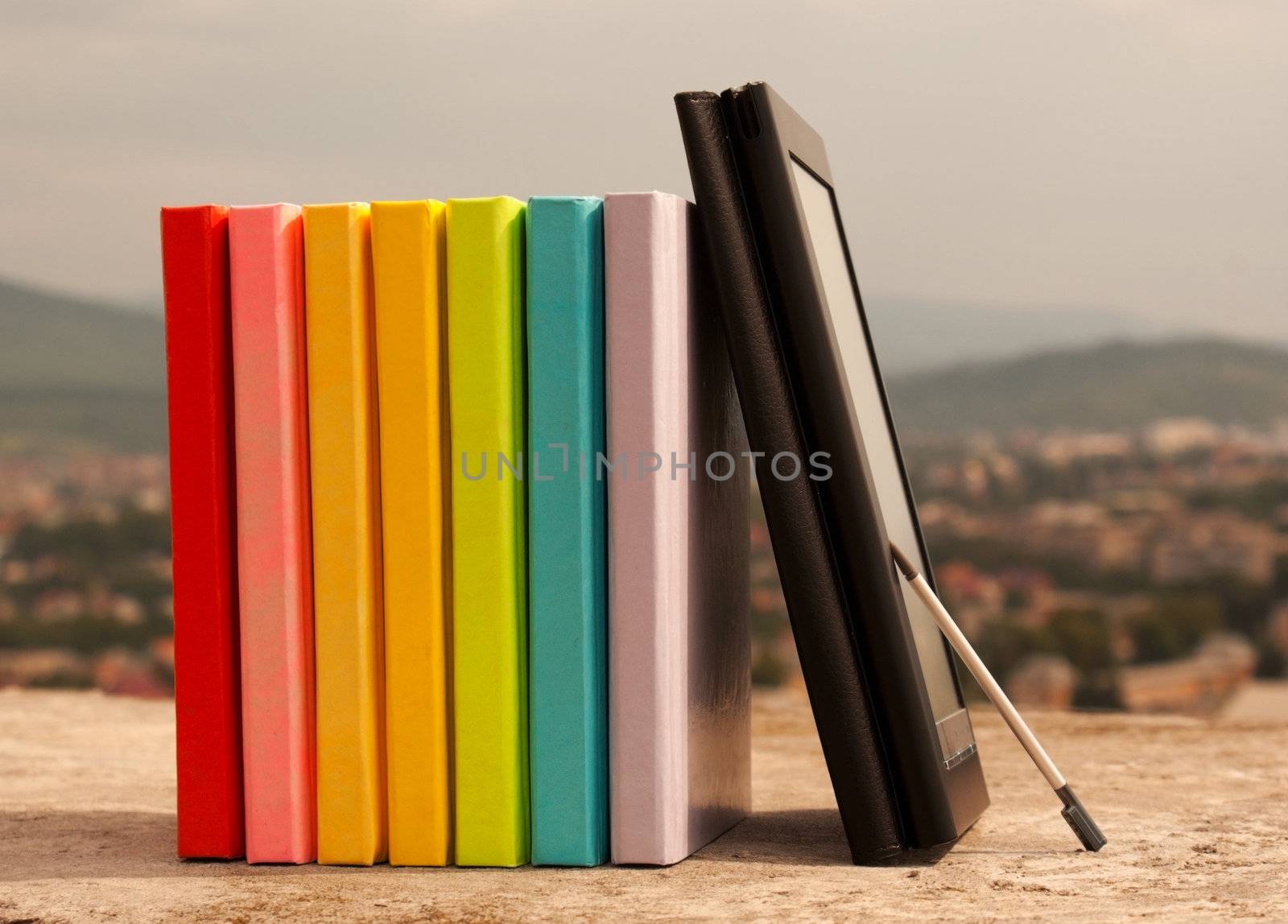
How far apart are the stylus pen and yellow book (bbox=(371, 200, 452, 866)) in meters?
0.49

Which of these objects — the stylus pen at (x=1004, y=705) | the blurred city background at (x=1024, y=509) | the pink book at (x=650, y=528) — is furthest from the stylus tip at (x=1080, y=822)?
the blurred city background at (x=1024, y=509)

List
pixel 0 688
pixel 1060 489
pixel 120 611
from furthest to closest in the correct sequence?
pixel 1060 489
pixel 120 611
pixel 0 688

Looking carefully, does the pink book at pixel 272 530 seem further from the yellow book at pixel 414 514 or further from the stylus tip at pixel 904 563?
the stylus tip at pixel 904 563

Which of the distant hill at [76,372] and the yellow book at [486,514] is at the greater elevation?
the distant hill at [76,372]

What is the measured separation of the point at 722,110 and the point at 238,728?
33.6 inches

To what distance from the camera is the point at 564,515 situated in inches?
55.3

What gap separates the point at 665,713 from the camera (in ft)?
4.64

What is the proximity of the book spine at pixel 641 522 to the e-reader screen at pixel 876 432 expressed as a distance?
0.19 metres

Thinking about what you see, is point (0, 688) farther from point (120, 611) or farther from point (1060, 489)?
point (1060, 489)

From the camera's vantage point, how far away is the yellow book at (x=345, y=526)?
1.44m

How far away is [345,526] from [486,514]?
0.51 feet

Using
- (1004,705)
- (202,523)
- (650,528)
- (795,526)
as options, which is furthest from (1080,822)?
(202,523)

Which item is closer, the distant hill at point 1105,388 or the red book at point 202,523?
the red book at point 202,523

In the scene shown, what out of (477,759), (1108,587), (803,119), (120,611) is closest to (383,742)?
(477,759)
